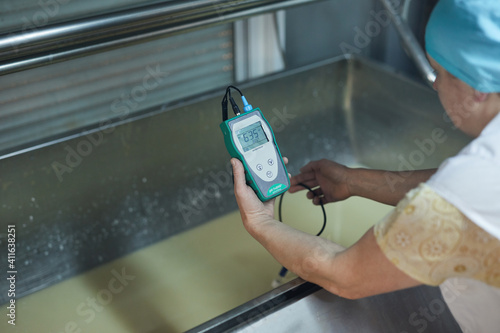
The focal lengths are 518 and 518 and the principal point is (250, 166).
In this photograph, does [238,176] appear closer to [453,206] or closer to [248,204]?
[248,204]

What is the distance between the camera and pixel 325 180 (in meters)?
1.04

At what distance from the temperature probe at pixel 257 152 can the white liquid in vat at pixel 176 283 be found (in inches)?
6.4

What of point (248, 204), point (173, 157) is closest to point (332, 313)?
point (248, 204)

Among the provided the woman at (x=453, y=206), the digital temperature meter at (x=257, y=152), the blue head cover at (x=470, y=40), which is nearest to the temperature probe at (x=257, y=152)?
the digital temperature meter at (x=257, y=152)

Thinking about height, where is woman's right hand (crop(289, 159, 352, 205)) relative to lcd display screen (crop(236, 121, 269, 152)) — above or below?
below

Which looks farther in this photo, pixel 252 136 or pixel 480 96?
pixel 252 136

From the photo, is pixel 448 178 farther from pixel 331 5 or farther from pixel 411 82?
pixel 331 5

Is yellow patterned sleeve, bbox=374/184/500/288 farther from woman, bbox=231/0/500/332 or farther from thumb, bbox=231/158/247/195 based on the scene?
thumb, bbox=231/158/247/195

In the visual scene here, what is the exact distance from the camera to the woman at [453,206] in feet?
1.97

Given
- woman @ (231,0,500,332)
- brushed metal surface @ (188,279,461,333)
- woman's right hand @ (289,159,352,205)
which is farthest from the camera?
woman's right hand @ (289,159,352,205)

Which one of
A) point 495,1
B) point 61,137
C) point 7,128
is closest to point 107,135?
point 61,137

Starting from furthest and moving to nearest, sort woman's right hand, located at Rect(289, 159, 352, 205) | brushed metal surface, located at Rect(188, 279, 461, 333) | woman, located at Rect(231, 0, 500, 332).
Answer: woman's right hand, located at Rect(289, 159, 352, 205) → brushed metal surface, located at Rect(188, 279, 461, 333) → woman, located at Rect(231, 0, 500, 332)

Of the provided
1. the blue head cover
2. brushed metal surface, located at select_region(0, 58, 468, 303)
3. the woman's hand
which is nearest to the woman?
the blue head cover

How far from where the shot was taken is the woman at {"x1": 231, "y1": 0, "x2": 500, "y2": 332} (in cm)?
60
